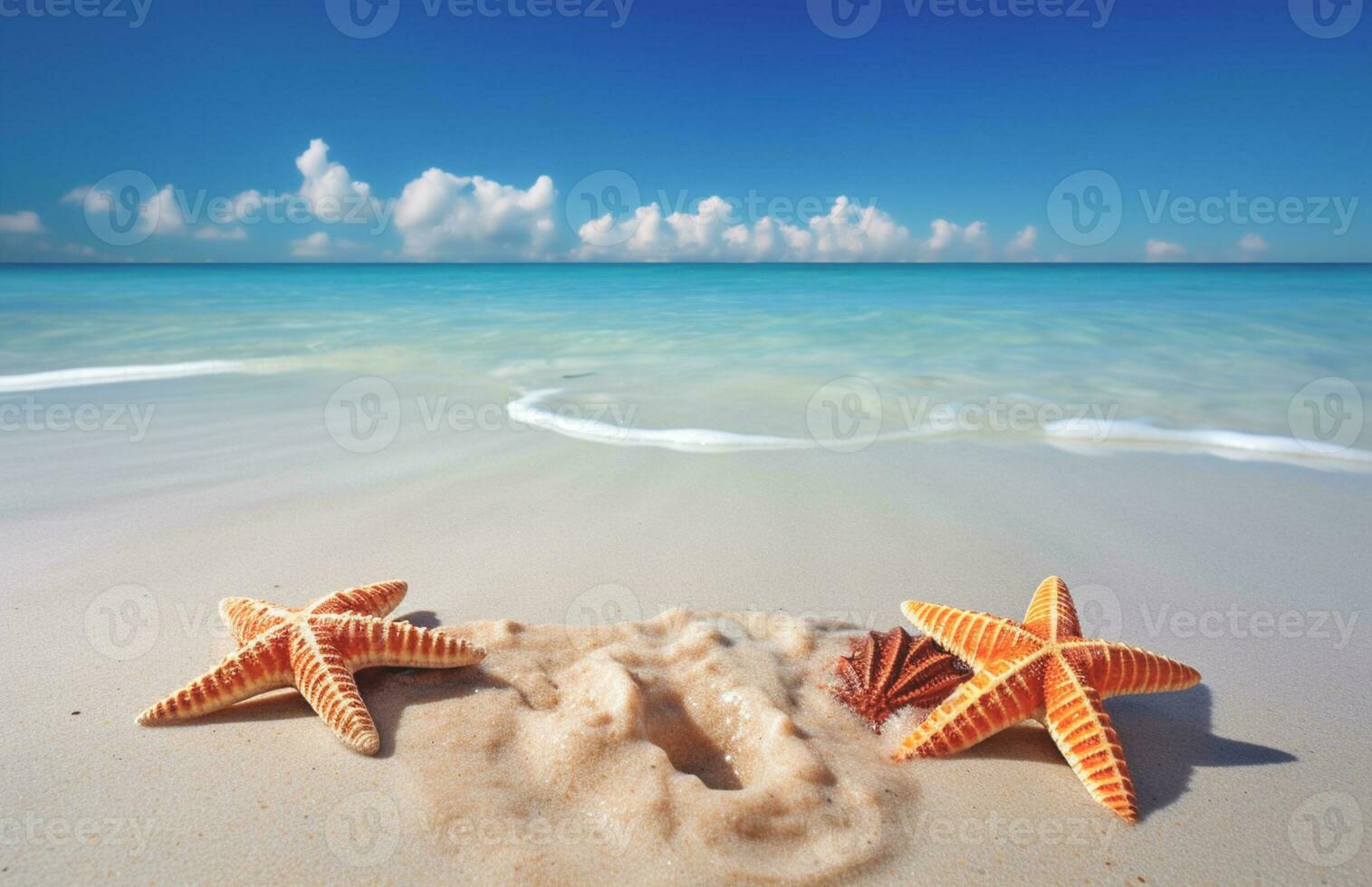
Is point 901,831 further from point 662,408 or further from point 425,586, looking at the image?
point 662,408

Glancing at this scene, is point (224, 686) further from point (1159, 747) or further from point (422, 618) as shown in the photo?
point (1159, 747)

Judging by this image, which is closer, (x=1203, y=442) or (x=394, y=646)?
(x=394, y=646)

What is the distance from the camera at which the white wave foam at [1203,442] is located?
6.23 metres

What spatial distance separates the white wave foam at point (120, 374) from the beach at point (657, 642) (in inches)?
110

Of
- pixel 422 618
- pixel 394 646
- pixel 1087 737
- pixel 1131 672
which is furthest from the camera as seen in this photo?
pixel 422 618

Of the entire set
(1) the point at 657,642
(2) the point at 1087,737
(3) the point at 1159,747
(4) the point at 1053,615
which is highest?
(4) the point at 1053,615

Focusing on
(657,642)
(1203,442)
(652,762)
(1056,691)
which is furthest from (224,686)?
(1203,442)

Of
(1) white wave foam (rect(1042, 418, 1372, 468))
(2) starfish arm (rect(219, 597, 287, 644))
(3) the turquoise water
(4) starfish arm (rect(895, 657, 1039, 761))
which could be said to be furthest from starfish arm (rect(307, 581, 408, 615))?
(1) white wave foam (rect(1042, 418, 1372, 468))

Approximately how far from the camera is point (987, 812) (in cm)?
230

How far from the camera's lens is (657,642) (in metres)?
3.18

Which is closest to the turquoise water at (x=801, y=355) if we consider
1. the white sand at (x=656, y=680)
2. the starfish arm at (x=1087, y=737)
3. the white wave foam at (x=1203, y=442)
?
the white wave foam at (x=1203, y=442)

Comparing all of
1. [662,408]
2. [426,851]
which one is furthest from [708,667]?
[662,408]

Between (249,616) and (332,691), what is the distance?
70 centimetres

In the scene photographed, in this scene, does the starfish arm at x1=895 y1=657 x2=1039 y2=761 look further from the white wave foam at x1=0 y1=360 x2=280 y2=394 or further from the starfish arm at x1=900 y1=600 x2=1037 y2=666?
the white wave foam at x1=0 y1=360 x2=280 y2=394
